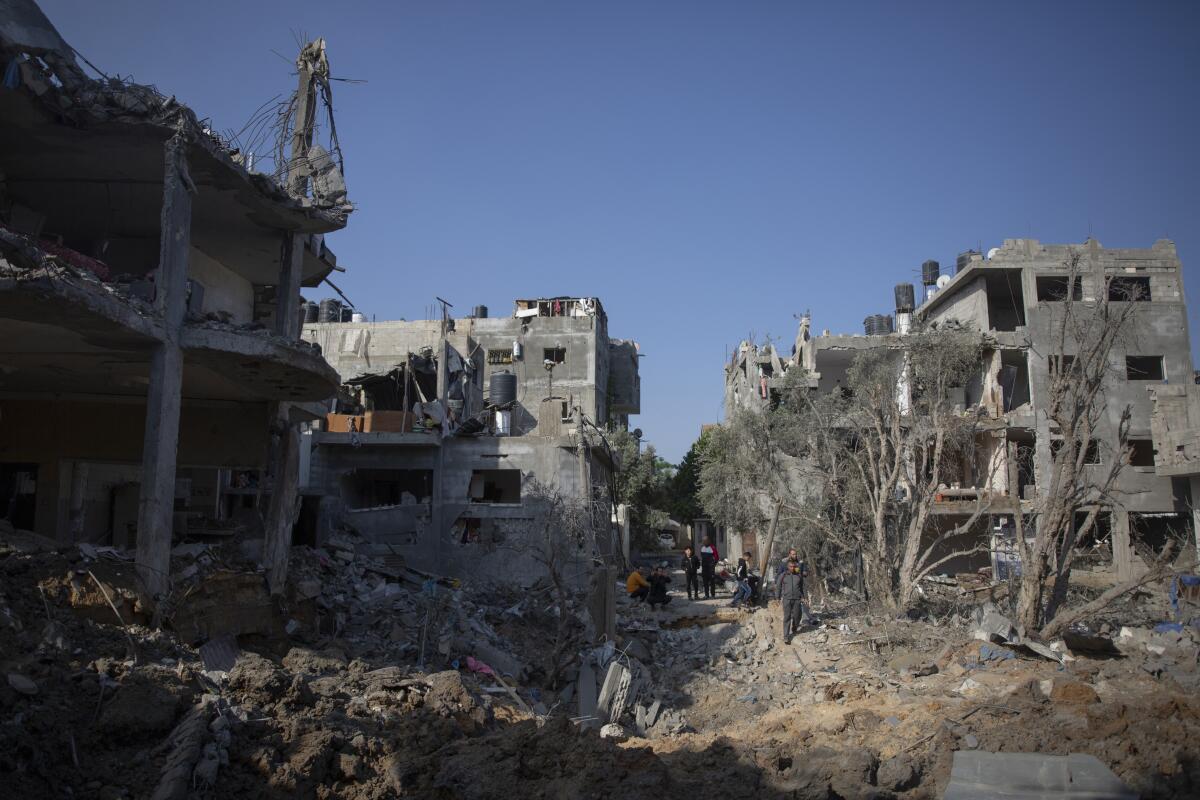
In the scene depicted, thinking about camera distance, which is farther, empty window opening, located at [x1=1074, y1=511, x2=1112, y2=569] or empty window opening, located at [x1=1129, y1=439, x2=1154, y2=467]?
empty window opening, located at [x1=1129, y1=439, x2=1154, y2=467]

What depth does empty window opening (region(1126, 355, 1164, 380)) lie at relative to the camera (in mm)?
30047

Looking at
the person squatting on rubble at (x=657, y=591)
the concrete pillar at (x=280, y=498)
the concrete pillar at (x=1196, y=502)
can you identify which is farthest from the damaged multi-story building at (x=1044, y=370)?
the concrete pillar at (x=280, y=498)

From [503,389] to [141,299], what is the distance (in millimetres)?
19814

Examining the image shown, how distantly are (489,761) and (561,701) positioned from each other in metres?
6.40

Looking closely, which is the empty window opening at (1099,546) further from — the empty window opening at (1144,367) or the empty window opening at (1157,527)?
the empty window opening at (1144,367)

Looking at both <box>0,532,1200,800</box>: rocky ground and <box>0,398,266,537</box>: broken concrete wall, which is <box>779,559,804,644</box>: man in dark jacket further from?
<box>0,398,266,537</box>: broken concrete wall

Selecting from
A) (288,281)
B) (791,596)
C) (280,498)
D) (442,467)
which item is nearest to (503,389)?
(442,467)

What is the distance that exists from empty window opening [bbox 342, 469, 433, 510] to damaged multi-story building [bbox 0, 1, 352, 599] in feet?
23.6

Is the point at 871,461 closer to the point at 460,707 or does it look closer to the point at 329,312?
the point at 460,707

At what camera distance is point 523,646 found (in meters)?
17.2

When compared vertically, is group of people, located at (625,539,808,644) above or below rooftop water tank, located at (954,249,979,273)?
below

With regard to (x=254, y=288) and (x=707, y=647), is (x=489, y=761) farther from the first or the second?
(x=254, y=288)

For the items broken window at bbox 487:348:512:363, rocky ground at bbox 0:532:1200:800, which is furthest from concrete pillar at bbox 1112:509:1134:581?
broken window at bbox 487:348:512:363

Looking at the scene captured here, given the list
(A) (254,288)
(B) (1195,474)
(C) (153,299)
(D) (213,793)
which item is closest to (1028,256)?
(B) (1195,474)
